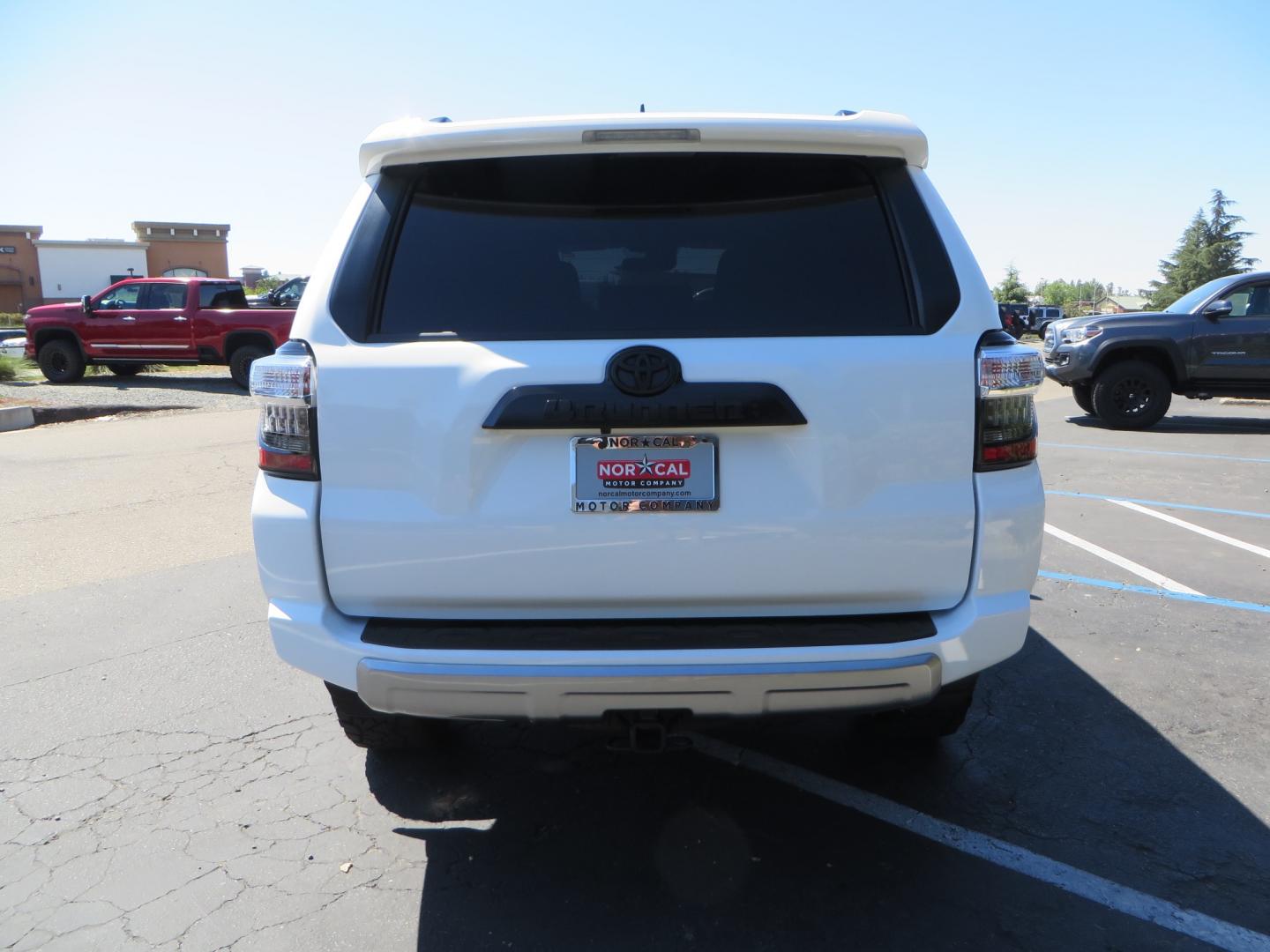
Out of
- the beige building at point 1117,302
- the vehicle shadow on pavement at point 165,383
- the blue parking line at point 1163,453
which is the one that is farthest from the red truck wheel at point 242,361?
the beige building at point 1117,302

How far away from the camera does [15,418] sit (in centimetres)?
1263

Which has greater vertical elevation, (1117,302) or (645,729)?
(1117,302)

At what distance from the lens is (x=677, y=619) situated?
8.03 feet

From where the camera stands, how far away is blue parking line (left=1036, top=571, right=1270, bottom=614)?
5.11m

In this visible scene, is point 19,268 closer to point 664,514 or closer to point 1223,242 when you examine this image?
point 664,514

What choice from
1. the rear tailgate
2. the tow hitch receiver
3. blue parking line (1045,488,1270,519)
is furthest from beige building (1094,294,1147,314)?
the tow hitch receiver

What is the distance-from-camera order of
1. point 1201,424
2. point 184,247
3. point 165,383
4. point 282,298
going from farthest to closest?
1. point 184,247
2. point 282,298
3. point 165,383
4. point 1201,424

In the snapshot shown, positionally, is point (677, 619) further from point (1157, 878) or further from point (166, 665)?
point (166, 665)

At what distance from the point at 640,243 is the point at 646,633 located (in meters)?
1.03

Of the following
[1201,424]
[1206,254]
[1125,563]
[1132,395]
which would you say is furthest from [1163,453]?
[1206,254]

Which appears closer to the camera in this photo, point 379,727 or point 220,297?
point 379,727

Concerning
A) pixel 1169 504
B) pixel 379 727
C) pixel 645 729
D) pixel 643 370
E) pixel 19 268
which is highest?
pixel 19 268

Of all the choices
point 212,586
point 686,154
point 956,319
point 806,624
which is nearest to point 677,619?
point 806,624

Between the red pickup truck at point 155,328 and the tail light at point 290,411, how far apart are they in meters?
16.1
